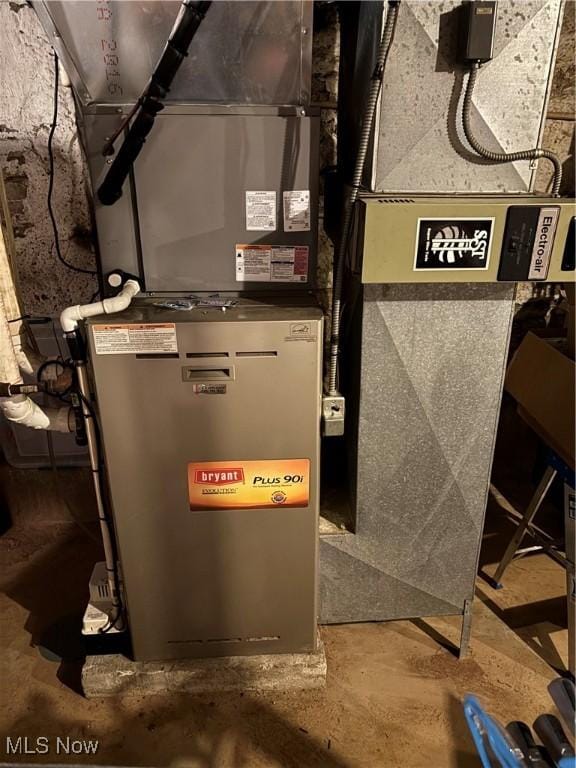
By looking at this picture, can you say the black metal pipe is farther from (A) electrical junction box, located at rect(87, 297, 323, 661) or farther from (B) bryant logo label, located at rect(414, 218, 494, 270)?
(B) bryant logo label, located at rect(414, 218, 494, 270)

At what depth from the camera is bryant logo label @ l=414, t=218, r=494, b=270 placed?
47.2 inches

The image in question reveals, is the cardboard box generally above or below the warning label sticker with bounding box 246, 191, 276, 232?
below

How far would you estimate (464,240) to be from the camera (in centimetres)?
122

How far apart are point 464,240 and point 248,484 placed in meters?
0.79

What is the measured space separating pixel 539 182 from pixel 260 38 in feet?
4.22

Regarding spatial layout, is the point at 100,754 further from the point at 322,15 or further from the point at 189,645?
the point at 322,15

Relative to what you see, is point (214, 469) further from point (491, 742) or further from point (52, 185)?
point (52, 185)

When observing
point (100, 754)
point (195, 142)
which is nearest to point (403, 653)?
point (100, 754)

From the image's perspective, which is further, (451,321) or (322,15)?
(322,15)

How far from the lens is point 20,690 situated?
5.18 feet

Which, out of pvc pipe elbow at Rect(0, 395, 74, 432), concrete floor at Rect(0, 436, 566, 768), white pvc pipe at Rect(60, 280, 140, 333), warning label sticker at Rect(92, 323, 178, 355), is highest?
white pvc pipe at Rect(60, 280, 140, 333)

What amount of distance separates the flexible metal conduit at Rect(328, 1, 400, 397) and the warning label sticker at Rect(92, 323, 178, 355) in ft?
1.37

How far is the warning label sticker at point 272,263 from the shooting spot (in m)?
1.47

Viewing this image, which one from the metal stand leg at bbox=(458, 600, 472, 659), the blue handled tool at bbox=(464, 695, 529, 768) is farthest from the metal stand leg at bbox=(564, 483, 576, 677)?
the blue handled tool at bbox=(464, 695, 529, 768)
